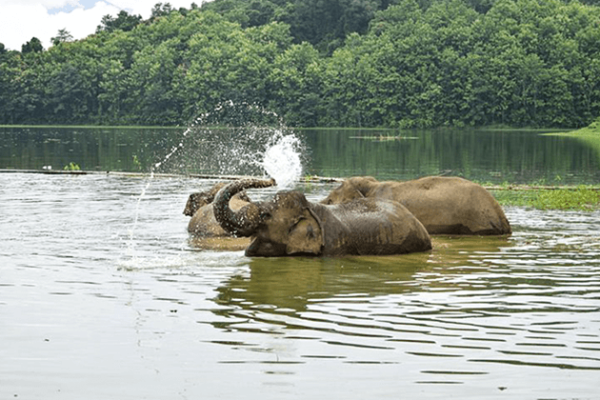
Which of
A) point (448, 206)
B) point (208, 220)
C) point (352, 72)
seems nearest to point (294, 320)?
point (208, 220)

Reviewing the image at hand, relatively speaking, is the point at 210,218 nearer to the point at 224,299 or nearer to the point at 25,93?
the point at 224,299

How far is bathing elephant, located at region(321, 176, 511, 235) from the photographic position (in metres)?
18.1

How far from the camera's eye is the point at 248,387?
27.1 ft

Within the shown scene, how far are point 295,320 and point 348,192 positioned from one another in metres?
7.47

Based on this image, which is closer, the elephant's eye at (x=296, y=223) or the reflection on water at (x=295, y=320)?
the reflection on water at (x=295, y=320)

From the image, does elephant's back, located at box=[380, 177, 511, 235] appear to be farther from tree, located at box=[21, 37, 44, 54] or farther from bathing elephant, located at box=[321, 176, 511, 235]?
tree, located at box=[21, 37, 44, 54]

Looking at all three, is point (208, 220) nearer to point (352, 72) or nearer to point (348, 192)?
point (348, 192)

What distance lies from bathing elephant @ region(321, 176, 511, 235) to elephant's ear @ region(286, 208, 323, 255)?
2746mm

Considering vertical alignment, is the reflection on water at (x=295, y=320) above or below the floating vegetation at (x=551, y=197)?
below

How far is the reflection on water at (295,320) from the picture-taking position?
8.44 m

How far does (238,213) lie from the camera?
14.9m

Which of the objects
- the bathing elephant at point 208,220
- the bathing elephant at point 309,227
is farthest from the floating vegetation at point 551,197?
the bathing elephant at point 309,227

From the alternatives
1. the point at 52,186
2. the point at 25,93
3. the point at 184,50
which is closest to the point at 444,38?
the point at 184,50

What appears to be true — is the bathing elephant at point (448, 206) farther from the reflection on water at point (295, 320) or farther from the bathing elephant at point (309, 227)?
the bathing elephant at point (309, 227)
